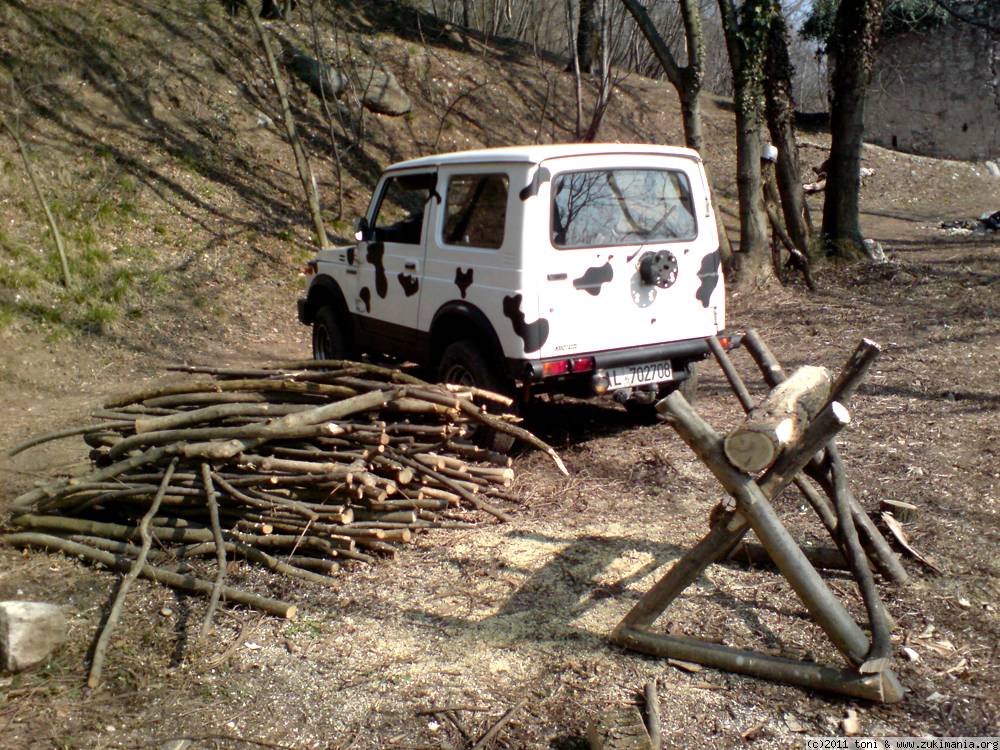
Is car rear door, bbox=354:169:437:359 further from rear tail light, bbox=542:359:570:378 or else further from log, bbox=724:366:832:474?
log, bbox=724:366:832:474

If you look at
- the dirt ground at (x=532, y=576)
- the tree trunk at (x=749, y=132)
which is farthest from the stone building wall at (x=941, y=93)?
the tree trunk at (x=749, y=132)

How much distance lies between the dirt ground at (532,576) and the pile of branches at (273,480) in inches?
6.9

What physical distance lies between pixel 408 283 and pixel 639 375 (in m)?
1.93

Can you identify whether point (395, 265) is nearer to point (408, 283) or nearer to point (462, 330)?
point (408, 283)

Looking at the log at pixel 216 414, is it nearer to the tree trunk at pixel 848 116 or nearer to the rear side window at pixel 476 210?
the rear side window at pixel 476 210

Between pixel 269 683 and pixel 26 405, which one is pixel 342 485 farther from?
pixel 26 405

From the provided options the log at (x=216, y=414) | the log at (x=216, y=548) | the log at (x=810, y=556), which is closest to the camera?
the log at (x=216, y=548)

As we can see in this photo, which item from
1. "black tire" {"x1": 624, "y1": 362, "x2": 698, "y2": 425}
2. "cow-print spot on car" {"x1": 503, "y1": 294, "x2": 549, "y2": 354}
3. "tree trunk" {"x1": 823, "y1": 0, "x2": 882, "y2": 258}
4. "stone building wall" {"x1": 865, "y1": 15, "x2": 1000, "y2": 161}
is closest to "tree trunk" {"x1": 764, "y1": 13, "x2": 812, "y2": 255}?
"tree trunk" {"x1": 823, "y1": 0, "x2": 882, "y2": 258}

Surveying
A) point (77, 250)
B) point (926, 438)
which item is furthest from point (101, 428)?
point (77, 250)

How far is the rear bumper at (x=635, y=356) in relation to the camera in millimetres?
5734

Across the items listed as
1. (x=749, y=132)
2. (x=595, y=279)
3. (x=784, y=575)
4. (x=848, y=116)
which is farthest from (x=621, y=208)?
(x=848, y=116)

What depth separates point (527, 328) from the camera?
18.7 ft

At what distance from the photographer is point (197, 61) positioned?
15.6 metres

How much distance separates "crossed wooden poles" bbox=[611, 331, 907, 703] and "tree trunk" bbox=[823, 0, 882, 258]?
31.2 ft
